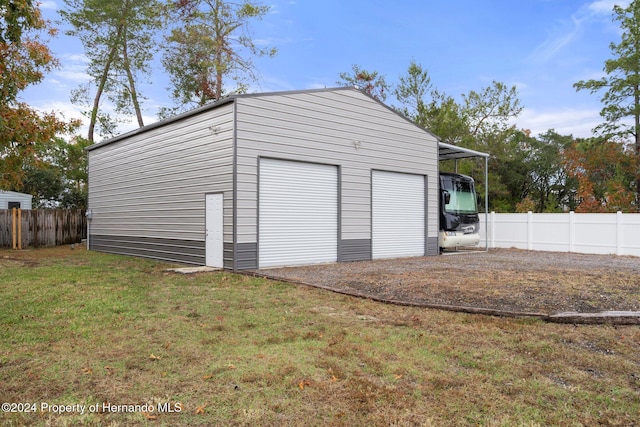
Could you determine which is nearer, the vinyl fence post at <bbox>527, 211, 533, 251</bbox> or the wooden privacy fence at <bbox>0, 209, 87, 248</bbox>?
the vinyl fence post at <bbox>527, 211, 533, 251</bbox>

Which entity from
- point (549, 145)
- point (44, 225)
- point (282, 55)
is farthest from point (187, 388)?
point (549, 145)

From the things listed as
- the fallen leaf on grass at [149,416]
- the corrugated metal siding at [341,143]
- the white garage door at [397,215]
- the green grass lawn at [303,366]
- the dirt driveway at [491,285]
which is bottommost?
the fallen leaf on grass at [149,416]

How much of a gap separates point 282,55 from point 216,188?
47.7 ft

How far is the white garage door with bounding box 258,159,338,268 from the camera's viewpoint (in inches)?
417

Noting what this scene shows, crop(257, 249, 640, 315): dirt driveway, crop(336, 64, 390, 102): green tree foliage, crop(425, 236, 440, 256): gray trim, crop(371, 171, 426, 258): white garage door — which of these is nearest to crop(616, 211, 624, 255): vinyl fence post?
crop(257, 249, 640, 315): dirt driveway

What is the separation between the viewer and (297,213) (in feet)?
36.9

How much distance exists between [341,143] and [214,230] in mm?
4456

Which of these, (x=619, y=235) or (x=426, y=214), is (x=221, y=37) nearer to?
(x=426, y=214)

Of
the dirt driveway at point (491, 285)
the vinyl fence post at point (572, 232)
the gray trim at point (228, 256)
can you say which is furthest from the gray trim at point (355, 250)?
the vinyl fence post at point (572, 232)

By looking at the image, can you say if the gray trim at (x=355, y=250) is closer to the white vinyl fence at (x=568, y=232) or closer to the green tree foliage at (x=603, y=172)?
the white vinyl fence at (x=568, y=232)

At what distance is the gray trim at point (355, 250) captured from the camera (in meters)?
12.1

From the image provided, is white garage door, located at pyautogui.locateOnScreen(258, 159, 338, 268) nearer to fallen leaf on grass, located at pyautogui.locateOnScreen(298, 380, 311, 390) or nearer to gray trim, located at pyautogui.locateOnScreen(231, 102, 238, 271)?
gray trim, located at pyautogui.locateOnScreen(231, 102, 238, 271)

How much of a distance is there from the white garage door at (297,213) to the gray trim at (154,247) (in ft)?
6.37

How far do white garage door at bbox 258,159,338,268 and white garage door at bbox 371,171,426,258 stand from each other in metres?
1.77
